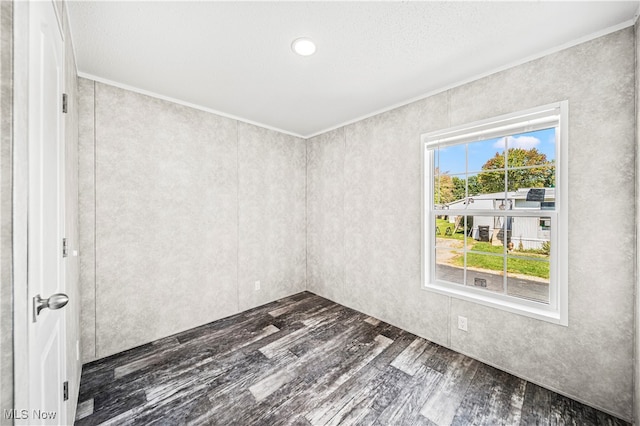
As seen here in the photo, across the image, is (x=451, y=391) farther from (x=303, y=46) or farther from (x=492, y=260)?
(x=303, y=46)

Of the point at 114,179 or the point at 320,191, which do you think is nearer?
the point at 114,179

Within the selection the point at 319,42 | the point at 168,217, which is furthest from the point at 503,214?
the point at 168,217

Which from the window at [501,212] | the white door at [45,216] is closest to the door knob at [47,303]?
the white door at [45,216]

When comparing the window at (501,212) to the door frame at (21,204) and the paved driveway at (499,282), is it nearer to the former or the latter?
the paved driveway at (499,282)

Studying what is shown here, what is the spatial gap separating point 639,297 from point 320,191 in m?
3.00

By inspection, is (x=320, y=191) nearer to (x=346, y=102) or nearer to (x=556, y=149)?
(x=346, y=102)

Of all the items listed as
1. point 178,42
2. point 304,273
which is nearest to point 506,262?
point 304,273

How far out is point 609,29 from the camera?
159cm

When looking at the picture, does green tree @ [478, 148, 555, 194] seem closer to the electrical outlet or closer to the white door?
the electrical outlet

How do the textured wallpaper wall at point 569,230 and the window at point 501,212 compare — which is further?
the window at point 501,212

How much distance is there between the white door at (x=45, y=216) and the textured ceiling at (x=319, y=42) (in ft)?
1.89

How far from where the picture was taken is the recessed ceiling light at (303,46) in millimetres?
1696

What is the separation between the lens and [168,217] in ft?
8.38

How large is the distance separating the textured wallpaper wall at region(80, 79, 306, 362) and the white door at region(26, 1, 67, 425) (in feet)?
3.45
